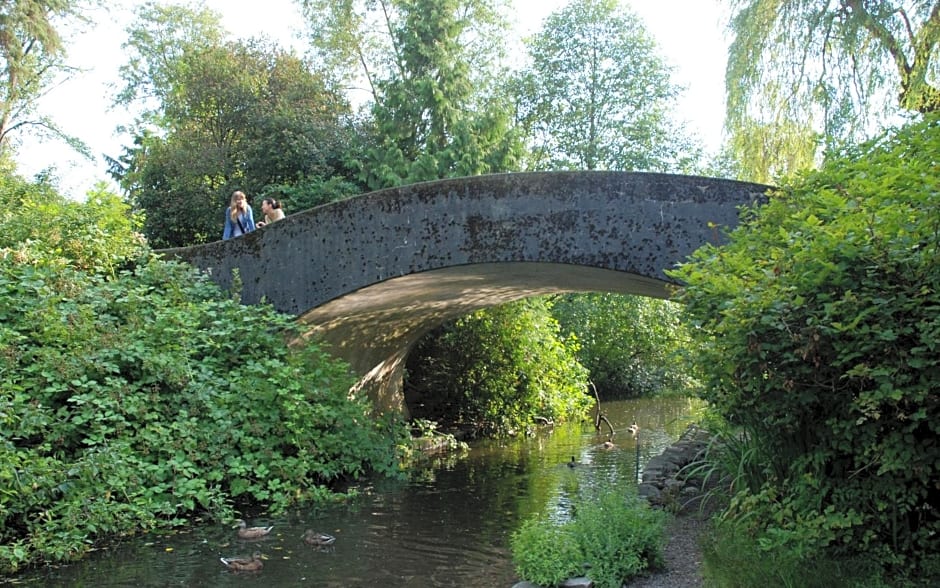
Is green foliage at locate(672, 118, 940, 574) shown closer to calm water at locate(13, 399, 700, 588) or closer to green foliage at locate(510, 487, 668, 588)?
green foliage at locate(510, 487, 668, 588)

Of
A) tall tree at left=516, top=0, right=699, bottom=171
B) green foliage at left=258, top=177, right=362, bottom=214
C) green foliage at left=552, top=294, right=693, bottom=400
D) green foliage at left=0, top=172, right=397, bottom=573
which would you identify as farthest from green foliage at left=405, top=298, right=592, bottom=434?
tall tree at left=516, top=0, right=699, bottom=171

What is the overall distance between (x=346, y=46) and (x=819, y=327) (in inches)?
965

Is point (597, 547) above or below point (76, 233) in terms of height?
below

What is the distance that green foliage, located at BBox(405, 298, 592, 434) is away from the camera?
47.1ft

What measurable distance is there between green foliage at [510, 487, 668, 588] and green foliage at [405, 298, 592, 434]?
28.6 feet

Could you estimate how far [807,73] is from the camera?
1271cm

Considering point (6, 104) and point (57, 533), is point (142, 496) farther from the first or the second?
point (6, 104)

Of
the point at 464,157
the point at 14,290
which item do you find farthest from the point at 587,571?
the point at 464,157

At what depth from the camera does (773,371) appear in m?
4.52

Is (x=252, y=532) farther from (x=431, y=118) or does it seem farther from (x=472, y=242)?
(x=431, y=118)

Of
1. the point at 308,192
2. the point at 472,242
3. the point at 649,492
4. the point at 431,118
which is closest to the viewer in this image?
the point at 649,492

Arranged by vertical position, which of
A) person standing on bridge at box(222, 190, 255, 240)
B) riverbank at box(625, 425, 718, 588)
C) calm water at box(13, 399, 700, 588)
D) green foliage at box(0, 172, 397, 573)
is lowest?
calm water at box(13, 399, 700, 588)

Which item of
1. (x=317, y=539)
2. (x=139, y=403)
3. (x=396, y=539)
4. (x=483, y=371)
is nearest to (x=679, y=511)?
(x=396, y=539)

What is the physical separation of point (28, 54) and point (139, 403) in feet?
55.1
